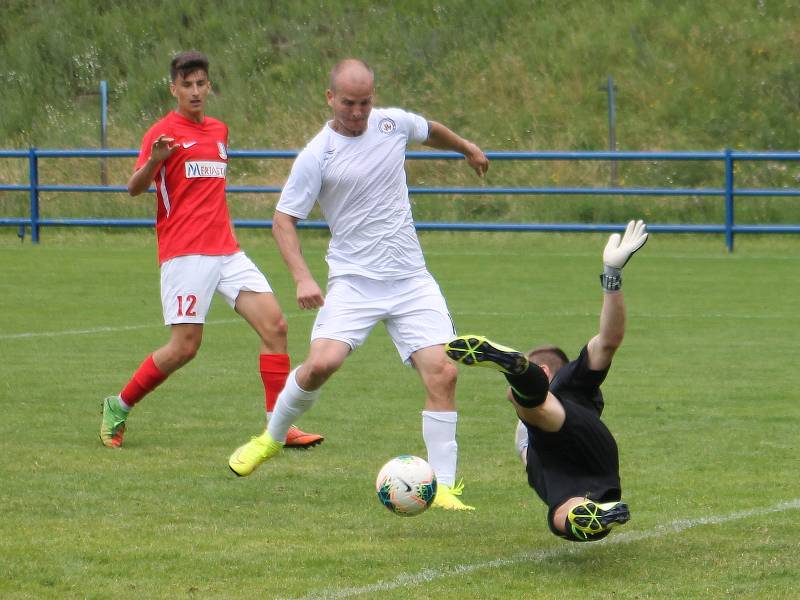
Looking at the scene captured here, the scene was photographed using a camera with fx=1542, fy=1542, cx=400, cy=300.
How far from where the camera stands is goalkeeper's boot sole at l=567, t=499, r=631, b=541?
17.9 ft

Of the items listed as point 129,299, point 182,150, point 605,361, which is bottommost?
point 129,299

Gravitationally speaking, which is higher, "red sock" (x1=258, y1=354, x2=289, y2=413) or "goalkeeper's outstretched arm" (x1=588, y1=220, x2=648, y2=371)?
→ "goalkeeper's outstretched arm" (x1=588, y1=220, x2=648, y2=371)

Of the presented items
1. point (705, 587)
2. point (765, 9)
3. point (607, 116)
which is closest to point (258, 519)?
point (705, 587)

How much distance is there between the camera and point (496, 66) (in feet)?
96.7

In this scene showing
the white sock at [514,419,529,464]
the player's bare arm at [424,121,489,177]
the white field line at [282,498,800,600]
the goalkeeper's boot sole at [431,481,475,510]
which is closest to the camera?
the white field line at [282,498,800,600]

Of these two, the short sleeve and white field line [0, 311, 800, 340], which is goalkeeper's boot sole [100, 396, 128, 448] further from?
white field line [0, 311, 800, 340]

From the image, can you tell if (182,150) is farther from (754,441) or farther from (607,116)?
(607,116)

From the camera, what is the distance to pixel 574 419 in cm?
583

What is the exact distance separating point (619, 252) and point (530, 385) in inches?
27.2

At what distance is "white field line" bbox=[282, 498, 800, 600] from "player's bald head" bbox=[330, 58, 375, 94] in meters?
2.22

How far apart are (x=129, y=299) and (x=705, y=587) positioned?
38.8 feet

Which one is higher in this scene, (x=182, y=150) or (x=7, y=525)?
(x=182, y=150)

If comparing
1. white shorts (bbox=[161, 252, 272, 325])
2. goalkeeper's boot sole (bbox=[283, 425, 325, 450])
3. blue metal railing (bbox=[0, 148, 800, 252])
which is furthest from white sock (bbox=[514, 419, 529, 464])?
blue metal railing (bbox=[0, 148, 800, 252])

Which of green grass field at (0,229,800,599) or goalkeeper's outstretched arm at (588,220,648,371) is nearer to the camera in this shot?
green grass field at (0,229,800,599)
